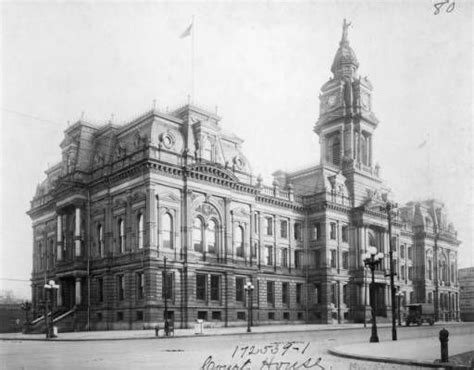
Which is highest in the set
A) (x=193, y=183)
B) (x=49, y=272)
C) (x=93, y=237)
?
(x=193, y=183)

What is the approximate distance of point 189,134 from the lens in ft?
154

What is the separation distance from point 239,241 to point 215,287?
18.0 ft

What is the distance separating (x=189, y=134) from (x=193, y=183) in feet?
14.6

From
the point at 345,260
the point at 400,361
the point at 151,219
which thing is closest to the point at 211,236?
the point at 151,219

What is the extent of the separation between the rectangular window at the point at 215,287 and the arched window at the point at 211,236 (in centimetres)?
230

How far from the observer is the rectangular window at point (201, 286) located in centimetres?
4512

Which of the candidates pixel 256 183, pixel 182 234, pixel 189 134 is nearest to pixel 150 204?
pixel 182 234

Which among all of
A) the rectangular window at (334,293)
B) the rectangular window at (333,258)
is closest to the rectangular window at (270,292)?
the rectangular window at (334,293)

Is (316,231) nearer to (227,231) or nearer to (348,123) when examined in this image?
(348,123)

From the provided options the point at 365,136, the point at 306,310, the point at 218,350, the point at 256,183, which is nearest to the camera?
the point at 218,350

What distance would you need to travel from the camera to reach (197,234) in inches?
1820

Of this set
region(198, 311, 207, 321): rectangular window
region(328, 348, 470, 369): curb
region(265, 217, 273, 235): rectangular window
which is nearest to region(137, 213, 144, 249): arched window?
region(198, 311, 207, 321): rectangular window

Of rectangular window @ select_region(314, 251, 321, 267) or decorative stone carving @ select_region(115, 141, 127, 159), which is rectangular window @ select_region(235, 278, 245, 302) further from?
decorative stone carving @ select_region(115, 141, 127, 159)

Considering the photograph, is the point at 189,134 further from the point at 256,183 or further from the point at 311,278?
the point at 311,278
